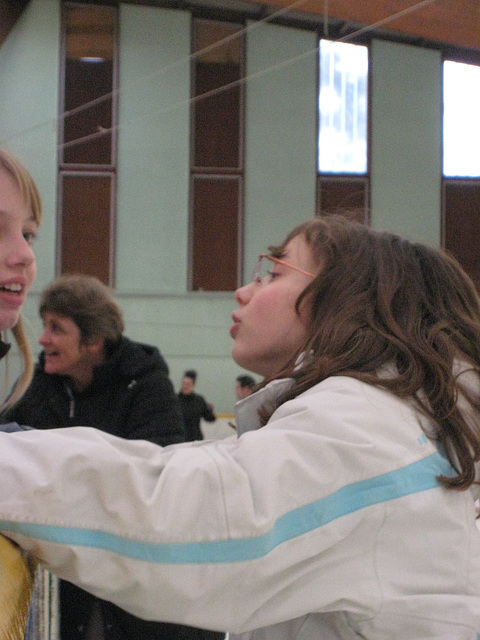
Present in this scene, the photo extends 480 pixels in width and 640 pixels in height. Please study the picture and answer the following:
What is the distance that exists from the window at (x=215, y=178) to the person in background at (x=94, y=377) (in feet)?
24.8

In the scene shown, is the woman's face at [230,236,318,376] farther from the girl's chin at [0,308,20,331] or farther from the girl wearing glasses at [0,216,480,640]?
the girl's chin at [0,308,20,331]

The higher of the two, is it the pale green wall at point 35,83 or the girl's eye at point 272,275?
the pale green wall at point 35,83

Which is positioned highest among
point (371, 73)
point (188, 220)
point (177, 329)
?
point (371, 73)

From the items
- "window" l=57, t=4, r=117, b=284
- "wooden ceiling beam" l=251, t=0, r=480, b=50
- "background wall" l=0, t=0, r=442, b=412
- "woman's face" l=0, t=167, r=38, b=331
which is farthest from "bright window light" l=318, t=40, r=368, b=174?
"woman's face" l=0, t=167, r=38, b=331

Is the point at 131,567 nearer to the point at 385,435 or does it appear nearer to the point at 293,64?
the point at 385,435

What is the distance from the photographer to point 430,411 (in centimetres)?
96

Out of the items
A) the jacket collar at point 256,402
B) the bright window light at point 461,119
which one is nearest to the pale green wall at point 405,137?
the bright window light at point 461,119

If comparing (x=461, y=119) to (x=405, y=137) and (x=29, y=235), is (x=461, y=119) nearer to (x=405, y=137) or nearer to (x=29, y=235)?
(x=405, y=137)

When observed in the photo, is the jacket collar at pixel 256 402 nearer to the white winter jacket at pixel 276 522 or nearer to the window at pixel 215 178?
the white winter jacket at pixel 276 522

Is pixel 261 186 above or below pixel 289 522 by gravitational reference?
above

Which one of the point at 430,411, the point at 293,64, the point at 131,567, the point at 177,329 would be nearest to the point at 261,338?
the point at 430,411

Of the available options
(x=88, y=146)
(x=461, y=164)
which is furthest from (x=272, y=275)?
(x=461, y=164)

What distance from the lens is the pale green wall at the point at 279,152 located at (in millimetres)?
10117

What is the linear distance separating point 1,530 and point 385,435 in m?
0.44
